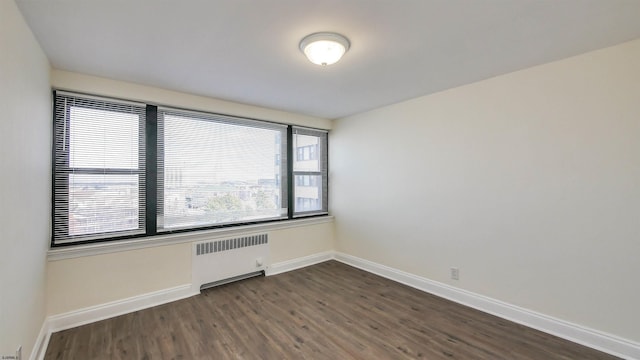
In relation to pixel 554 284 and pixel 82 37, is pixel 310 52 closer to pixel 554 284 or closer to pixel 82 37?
pixel 82 37

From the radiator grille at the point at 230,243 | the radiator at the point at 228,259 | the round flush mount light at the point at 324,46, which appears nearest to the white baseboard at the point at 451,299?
the radiator at the point at 228,259

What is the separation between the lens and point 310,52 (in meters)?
2.10

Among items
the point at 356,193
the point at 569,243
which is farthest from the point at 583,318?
the point at 356,193

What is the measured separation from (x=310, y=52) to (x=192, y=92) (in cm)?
187

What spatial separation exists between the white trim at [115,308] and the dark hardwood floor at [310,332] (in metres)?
0.08

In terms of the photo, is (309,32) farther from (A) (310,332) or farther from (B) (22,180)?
(A) (310,332)

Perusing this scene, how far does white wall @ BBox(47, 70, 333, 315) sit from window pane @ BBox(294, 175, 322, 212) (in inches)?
53.8

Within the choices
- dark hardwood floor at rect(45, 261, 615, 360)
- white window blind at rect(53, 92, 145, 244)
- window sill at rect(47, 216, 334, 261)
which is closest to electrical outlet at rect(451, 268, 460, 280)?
dark hardwood floor at rect(45, 261, 615, 360)

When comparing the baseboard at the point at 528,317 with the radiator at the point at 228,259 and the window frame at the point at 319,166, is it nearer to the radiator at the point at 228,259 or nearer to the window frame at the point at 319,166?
the window frame at the point at 319,166

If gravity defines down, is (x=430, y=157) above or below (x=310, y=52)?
below

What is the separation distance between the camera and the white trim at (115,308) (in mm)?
2568

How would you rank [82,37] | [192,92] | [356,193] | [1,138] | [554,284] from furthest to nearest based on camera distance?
[356,193] < [192,92] < [554,284] < [82,37] < [1,138]

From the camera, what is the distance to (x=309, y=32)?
1.97 metres

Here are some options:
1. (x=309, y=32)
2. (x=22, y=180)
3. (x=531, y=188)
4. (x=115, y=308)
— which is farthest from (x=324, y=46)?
(x=115, y=308)
